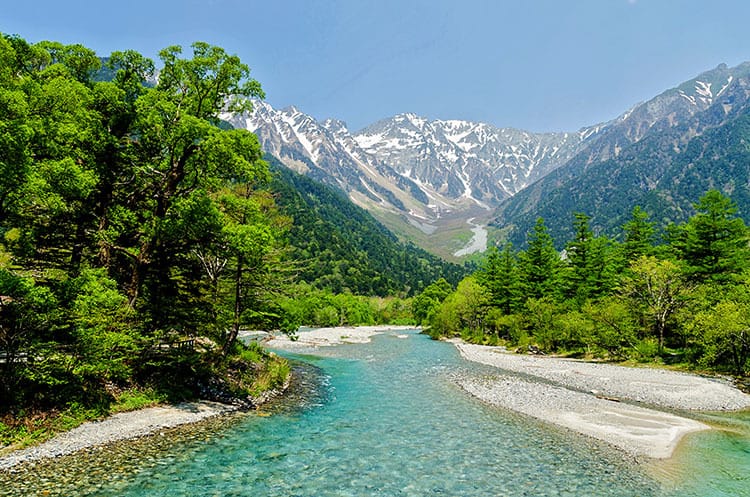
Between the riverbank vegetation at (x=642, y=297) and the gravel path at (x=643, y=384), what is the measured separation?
4.02 meters

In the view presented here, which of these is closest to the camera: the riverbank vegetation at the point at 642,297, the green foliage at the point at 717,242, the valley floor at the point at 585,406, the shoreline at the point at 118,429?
the shoreline at the point at 118,429

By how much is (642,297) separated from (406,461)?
39.8 m

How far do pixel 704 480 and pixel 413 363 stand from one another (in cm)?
3443

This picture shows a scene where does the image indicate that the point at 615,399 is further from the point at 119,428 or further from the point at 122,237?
the point at 122,237

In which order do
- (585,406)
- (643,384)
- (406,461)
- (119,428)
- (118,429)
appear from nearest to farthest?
(406,461) → (118,429) → (119,428) → (585,406) → (643,384)

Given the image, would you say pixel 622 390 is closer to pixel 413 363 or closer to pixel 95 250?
pixel 413 363

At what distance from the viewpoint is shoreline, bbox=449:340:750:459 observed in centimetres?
1992

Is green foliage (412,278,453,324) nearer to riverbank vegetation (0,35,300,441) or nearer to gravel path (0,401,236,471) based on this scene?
riverbank vegetation (0,35,300,441)

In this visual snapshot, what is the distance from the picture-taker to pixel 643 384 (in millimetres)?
31766

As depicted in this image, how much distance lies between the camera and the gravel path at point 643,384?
26.4 metres

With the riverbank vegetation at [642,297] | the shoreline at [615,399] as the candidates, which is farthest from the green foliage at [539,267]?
the shoreline at [615,399]

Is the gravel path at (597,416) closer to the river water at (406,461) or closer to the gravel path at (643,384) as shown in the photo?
the river water at (406,461)

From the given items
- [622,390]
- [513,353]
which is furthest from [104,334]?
[513,353]

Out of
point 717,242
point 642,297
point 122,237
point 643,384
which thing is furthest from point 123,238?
point 717,242
